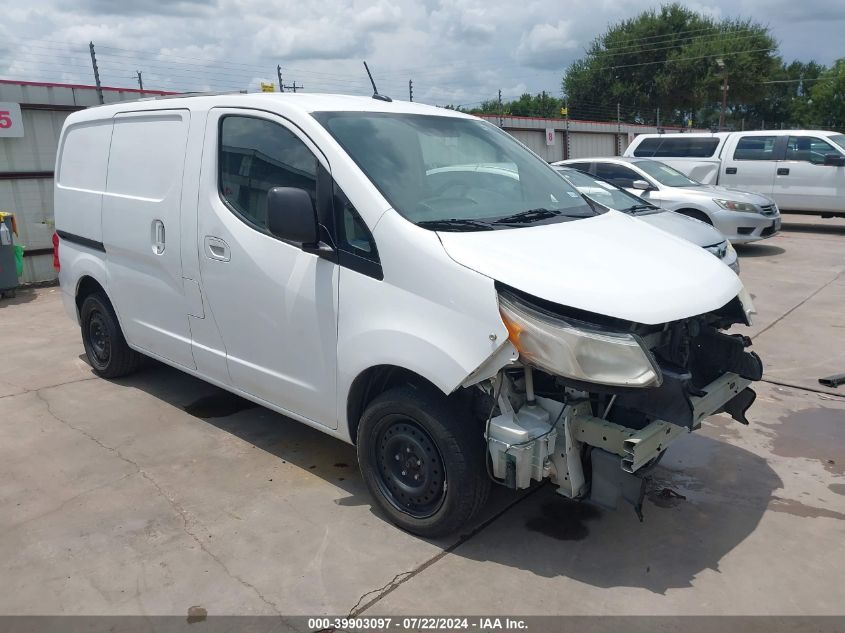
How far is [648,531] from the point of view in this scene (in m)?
3.51

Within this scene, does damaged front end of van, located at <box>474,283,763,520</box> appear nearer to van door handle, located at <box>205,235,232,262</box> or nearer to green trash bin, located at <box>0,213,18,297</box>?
van door handle, located at <box>205,235,232,262</box>

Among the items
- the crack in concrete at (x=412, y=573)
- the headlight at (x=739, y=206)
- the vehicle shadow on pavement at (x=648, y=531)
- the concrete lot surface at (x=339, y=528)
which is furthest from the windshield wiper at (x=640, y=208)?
the crack in concrete at (x=412, y=573)

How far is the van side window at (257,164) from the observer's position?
3.67 m

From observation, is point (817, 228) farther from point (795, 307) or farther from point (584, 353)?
point (584, 353)

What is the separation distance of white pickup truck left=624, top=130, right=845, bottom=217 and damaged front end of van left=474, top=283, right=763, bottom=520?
39.7 ft

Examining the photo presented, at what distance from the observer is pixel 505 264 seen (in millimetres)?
2996

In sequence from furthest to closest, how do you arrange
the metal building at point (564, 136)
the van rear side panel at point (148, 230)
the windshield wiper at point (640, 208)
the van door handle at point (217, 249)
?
the metal building at point (564, 136)
the windshield wiper at point (640, 208)
the van rear side panel at point (148, 230)
the van door handle at point (217, 249)

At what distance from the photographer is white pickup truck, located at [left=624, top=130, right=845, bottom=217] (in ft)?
43.6

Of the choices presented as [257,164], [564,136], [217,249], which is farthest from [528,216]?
[564,136]

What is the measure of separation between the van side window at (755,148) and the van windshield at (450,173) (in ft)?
37.1

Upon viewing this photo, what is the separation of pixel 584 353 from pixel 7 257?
863 centimetres

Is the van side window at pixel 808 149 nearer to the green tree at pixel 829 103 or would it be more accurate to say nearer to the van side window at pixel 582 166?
the van side window at pixel 582 166

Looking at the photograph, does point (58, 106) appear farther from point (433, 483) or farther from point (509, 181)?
point (433, 483)

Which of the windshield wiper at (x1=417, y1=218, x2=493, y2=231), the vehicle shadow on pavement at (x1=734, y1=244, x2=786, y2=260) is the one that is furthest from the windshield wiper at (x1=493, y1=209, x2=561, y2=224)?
the vehicle shadow on pavement at (x1=734, y1=244, x2=786, y2=260)
